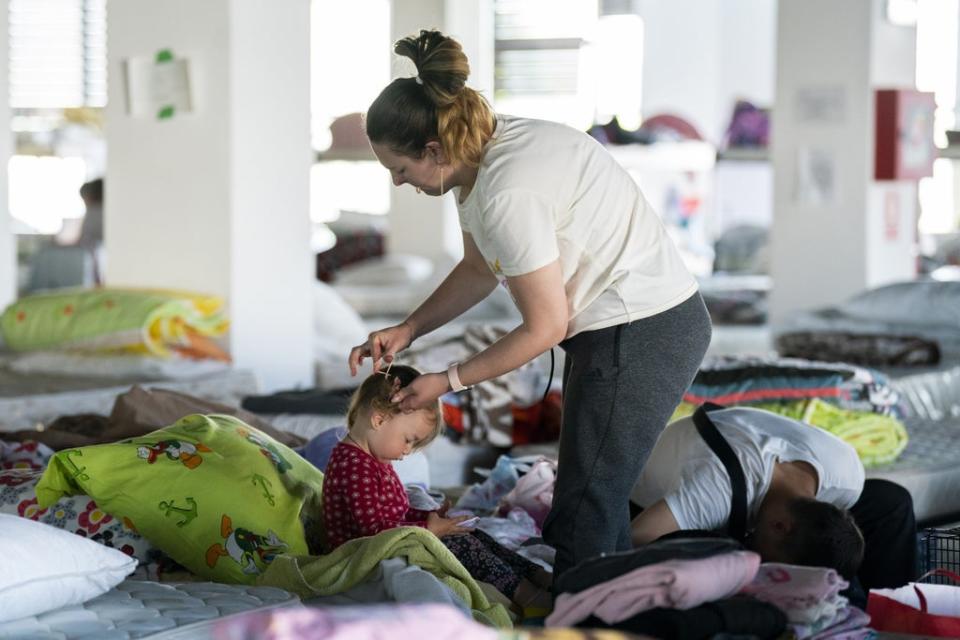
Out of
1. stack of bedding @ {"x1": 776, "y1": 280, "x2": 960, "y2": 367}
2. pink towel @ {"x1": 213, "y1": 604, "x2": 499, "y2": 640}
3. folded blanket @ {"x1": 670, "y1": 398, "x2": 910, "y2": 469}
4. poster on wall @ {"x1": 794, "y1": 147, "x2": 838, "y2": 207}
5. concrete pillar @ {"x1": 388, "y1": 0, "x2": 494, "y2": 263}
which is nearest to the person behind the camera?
pink towel @ {"x1": 213, "y1": 604, "x2": 499, "y2": 640}

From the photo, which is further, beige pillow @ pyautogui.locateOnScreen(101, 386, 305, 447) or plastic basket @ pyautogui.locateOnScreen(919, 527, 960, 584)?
beige pillow @ pyautogui.locateOnScreen(101, 386, 305, 447)

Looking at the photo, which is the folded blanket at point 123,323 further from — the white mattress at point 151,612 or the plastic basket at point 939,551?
the plastic basket at point 939,551

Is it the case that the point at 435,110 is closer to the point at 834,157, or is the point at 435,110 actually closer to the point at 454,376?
the point at 454,376

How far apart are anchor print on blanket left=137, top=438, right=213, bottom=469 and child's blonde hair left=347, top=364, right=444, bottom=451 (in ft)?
1.17

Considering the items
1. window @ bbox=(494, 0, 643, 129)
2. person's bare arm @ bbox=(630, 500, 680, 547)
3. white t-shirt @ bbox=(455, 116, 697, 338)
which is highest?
window @ bbox=(494, 0, 643, 129)

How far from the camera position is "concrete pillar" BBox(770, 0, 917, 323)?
6555 mm

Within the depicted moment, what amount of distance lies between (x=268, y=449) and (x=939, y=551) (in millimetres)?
1495

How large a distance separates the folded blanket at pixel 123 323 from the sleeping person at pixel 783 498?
6.91 ft

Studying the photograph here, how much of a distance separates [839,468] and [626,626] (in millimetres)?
1211

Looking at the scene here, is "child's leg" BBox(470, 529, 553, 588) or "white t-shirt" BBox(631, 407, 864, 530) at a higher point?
"white t-shirt" BBox(631, 407, 864, 530)

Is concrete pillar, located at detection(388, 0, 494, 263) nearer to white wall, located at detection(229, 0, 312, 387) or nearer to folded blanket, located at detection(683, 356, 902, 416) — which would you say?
white wall, located at detection(229, 0, 312, 387)

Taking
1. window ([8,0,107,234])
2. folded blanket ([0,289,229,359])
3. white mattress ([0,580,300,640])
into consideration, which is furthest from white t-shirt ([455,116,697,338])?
window ([8,0,107,234])

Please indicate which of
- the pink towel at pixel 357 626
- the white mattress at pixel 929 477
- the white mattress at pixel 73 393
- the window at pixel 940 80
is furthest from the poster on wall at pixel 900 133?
the pink towel at pixel 357 626

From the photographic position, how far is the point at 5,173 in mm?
5883
